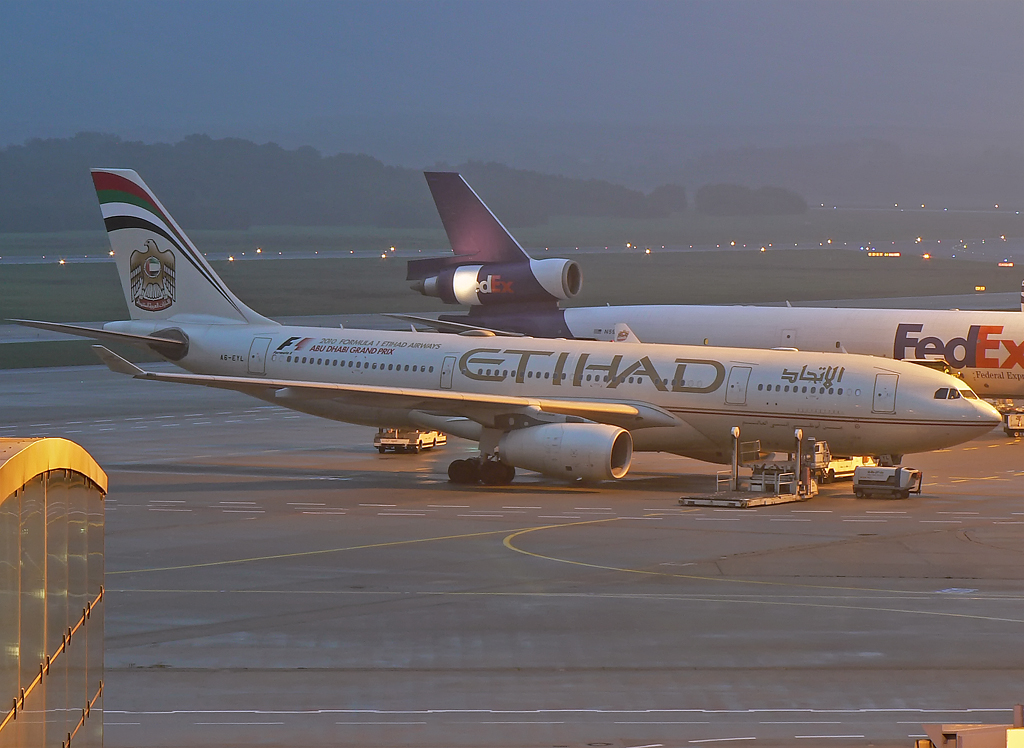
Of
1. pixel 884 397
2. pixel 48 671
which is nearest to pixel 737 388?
pixel 884 397

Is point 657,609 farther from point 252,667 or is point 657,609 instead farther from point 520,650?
point 252,667

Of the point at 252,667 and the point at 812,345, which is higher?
the point at 812,345

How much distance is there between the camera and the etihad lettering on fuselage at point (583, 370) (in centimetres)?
4219

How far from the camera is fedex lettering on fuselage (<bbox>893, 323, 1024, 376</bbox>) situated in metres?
54.3

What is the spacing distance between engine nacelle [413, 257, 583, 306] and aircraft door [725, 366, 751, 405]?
2428cm

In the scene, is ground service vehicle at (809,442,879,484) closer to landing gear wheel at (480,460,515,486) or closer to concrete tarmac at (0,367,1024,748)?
concrete tarmac at (0,367,1024,748)

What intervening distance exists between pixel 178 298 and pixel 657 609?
2814 centimetres

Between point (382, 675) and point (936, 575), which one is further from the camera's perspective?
point (936, 575)

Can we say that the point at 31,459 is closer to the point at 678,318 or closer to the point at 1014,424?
the point at 1014,424

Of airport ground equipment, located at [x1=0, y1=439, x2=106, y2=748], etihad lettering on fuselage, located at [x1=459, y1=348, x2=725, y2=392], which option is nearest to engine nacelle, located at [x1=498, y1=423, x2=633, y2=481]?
etihad lettering on fuselage, located at [x1=459, y1=348, x2=725, y2=392]

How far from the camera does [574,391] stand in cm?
4350

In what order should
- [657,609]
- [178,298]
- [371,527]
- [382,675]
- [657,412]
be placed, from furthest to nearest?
[178,298], [657,412], [371,527], [657,609], [382,675]

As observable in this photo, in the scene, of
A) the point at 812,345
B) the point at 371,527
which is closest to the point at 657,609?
the point at 371,527

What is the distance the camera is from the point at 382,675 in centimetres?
2159
